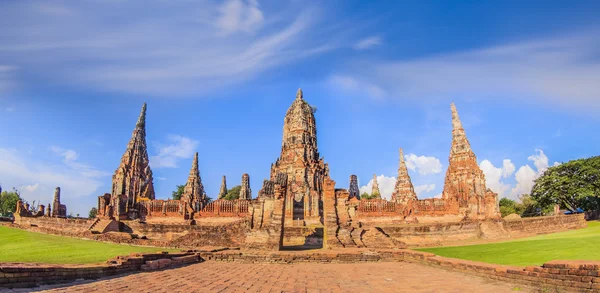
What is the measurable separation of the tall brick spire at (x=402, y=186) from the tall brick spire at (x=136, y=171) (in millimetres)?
31418

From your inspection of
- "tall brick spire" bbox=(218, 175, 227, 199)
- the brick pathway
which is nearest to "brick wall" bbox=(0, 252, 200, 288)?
the brick pathway

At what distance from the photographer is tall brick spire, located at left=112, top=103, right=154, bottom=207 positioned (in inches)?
1682

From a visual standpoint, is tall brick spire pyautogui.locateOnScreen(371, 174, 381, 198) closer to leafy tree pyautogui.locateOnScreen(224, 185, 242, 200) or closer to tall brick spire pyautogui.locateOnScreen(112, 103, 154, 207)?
leafy tree pyautogui.locateOnScreen(224, 185, 242, 200)

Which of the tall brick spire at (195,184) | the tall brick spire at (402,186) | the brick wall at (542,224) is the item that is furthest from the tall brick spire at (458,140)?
the tall brick spire at (195,184)

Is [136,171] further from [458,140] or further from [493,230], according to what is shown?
[493,230]

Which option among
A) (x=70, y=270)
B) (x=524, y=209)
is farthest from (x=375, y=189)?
(x=70, y=270)

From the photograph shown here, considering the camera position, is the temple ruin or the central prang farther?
the central prang

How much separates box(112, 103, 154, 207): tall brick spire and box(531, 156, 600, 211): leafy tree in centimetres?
4811

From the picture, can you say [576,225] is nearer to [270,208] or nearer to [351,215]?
[351,215]

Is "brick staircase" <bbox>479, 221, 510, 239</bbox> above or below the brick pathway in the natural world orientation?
below

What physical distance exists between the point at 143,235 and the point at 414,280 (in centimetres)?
2104

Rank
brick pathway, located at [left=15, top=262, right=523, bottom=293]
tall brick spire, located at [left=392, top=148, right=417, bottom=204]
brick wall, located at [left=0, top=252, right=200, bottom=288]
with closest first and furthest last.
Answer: brick wall, located at [left=0, top=252, right=200, bottom=288]
brick pathway, located at [left=15, top=262, right=523, bottom=293]
tall brick spire, located at [left=392, top=148, right=417, bottom=204]

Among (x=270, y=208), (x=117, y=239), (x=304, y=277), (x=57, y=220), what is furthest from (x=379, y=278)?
(x=57, y=220)

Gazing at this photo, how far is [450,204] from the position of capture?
3322 cm
